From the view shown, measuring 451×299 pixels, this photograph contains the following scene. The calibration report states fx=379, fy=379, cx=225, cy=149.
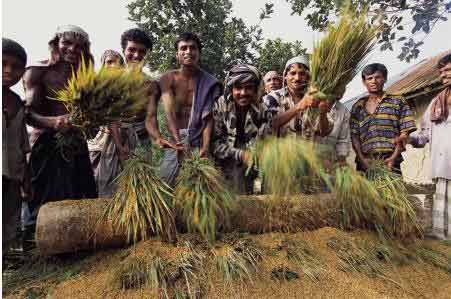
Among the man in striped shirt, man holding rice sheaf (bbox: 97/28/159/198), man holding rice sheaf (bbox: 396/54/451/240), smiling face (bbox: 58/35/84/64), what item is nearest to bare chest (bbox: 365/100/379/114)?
the man in striped shirt

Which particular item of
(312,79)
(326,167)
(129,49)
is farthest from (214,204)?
(129,49)

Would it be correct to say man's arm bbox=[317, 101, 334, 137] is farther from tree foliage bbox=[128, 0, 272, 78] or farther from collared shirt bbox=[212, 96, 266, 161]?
tree foliage bbox=[128, 0, 272, 78]

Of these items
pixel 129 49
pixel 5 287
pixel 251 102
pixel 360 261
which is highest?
pixel 129 49

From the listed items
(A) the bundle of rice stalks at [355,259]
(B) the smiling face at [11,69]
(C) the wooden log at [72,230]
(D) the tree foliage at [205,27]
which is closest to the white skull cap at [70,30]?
(B) the smiling face at [11,69]

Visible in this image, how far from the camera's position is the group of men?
2.64m

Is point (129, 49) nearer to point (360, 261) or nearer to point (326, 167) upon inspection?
point (326, 167)

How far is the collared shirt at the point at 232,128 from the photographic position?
2.92 metres

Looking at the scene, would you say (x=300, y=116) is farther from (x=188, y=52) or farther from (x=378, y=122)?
(x=188, y=52)

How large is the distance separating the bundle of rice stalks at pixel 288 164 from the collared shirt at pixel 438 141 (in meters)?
1.90

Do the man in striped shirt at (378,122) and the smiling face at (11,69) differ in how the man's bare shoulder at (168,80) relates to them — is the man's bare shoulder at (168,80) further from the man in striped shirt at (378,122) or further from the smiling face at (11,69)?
the man in striped shirt at (378,122)

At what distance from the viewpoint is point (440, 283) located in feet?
7.66

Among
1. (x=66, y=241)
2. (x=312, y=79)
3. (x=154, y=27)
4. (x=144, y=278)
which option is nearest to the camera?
(x=144, y=278)

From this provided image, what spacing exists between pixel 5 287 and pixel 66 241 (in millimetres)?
417

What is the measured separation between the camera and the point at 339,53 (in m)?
2.54
